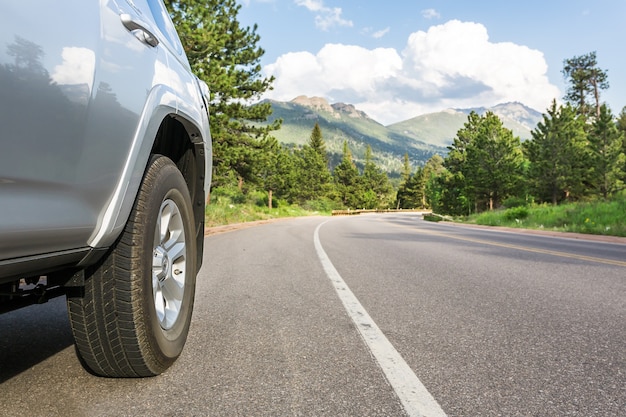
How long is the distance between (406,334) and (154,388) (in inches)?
64.8

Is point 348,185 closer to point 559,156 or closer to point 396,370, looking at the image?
point 559,156

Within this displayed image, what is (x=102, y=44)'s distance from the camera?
1593 mm

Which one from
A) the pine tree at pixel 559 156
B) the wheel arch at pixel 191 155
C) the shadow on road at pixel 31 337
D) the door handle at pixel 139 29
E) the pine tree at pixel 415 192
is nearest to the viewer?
the door handle at pixel 139 29

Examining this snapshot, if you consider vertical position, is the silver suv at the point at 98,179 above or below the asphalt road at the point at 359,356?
above

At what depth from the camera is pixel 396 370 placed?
2.24m

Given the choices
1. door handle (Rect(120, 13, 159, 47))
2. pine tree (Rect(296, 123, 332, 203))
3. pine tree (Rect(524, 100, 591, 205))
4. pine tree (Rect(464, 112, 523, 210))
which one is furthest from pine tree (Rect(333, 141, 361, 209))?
door handle (Rect(120, 13, 159, 47))

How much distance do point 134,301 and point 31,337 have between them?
1403 millimetres

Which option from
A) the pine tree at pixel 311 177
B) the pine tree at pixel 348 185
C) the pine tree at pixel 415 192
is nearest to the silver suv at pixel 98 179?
the pine tree at pixel 311 177

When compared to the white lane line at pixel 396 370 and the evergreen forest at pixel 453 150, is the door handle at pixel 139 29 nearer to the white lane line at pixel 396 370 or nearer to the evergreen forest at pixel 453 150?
the white lane line at pixel 396 370

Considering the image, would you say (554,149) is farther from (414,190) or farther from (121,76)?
(414,190)

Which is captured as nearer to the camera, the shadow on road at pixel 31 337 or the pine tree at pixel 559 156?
the shadow on road at pixel 31 337

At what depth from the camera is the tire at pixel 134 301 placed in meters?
1.80

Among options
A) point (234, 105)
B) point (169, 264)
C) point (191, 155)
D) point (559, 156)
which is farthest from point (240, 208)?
point (559, 156)

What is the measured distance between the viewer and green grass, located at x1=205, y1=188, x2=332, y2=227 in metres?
19.6
